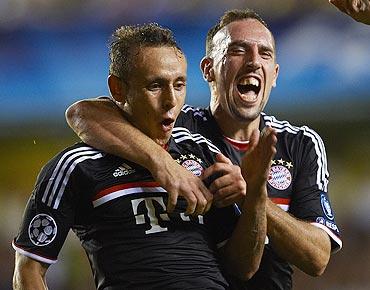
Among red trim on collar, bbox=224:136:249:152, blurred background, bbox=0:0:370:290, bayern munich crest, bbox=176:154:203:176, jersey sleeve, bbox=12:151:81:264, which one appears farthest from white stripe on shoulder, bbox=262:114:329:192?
blurred background, bbox=0:0:370:290

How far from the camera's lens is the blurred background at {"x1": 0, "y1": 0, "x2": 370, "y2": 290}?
14.1 feet

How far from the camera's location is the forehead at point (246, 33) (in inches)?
105

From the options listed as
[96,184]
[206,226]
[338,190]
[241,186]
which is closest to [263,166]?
[241,186]

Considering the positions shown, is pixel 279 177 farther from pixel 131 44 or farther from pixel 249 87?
pixel 131 44

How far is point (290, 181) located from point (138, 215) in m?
0.54

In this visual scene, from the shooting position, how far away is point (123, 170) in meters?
2.29

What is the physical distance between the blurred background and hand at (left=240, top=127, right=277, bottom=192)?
2.16m

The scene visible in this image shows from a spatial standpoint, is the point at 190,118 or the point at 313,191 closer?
the point at 313,191

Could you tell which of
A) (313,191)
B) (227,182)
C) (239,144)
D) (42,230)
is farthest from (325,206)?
(42,230)

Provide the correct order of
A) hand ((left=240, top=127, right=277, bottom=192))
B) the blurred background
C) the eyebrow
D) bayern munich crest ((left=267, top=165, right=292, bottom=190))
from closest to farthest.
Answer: hand ((left=240, top=127, right=277, bottom=192)) → bayern munich crest ((left=267, top=165, right=292, bottom=190)) → the eyebrow → the blurred background

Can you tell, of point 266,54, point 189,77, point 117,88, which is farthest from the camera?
point 189,77

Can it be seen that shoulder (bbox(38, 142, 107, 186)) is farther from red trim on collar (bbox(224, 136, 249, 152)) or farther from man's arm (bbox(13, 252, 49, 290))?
red trim on collar (bbox(224, 136, 249, 152))

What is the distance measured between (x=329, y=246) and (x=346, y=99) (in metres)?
1.96

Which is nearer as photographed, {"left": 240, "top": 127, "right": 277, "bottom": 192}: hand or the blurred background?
{"left": 240, "top": 127, "right": 277, "bottom": 192}: hand
